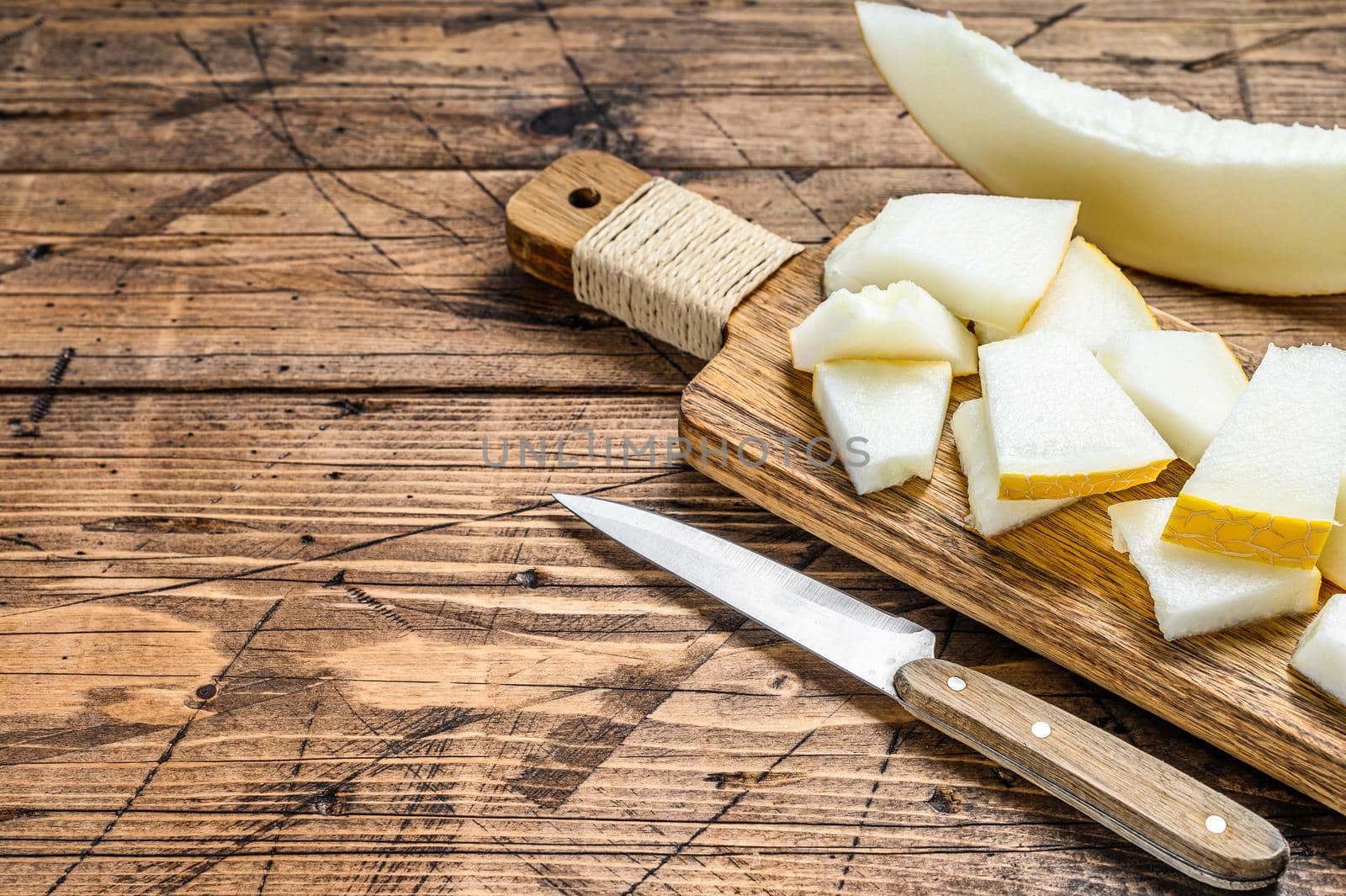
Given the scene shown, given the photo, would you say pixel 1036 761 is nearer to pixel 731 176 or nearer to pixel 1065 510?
pixel 1065 510

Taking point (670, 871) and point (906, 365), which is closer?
point (670, 871)

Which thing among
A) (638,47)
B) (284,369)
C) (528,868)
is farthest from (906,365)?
(638,47)

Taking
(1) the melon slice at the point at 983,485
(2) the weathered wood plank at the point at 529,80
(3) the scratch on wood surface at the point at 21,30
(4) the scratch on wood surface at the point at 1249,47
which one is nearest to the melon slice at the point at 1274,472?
(1) the melon slice at the point at 983,485

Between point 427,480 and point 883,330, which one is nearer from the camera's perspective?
point 883,330

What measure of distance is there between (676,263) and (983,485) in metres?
0.44

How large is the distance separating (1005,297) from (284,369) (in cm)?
80

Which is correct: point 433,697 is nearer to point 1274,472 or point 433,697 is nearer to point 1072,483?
point 1072,483

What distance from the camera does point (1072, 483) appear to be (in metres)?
1.01

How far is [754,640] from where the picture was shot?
1.08 m

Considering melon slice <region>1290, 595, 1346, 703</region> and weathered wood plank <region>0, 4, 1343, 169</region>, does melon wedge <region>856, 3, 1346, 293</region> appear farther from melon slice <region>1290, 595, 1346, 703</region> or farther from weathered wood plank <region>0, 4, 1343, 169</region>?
melon slice <region>1290, 595, 1346, 703</region>

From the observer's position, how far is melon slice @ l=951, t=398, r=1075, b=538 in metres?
1.03

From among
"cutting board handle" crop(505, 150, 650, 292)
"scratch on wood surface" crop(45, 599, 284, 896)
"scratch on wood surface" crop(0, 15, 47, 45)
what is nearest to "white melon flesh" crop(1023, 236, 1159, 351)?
"cutting board handle" crop(505, 150, 650, 292)

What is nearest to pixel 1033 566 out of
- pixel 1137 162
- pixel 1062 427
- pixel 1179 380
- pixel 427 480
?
pixel 1062 427

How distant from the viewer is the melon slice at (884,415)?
1066mm
